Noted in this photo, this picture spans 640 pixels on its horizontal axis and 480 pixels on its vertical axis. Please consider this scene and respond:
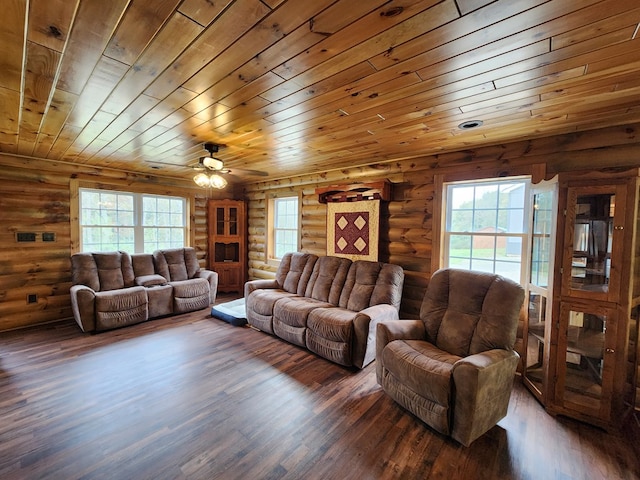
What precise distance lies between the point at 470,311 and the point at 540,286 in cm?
74

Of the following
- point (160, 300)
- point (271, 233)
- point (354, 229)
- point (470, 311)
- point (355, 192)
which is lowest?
point (160, 300)

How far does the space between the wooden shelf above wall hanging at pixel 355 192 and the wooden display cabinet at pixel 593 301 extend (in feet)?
5.98

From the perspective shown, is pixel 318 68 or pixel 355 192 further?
pixel 355 192

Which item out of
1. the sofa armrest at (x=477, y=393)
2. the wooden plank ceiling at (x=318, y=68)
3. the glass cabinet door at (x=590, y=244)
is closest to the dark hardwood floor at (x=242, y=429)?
the sofa armrest at (x=477, y=393)

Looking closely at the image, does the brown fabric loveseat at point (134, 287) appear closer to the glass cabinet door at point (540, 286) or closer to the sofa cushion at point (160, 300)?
the sofa cushion at point (160, 300)

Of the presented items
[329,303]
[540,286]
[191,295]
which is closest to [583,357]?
[540,286]

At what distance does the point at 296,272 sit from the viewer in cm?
443

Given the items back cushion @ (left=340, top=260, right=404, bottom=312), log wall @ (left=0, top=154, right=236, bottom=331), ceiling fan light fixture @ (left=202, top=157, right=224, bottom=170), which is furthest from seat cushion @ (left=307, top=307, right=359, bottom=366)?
log wall @ (left=0, top=154, right=236, bottom=331)

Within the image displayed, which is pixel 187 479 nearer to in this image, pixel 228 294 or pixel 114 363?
pixel 114 363

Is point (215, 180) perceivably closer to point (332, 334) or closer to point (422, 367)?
point (332, 334)

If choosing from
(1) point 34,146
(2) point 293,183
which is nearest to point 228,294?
(2) point 293,183

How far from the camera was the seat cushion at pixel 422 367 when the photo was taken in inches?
80.3

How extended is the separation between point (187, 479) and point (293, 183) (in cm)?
434

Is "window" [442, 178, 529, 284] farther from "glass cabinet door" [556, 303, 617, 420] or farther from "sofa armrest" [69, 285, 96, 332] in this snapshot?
"sofa armrest" [69, 285, 96, 332]
